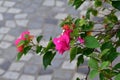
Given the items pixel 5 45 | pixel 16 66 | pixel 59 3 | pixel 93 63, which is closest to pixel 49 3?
pixel 59 3

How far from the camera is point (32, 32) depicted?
450 centimetres

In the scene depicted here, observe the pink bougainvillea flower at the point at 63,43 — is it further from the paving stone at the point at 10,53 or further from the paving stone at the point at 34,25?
the paving stone at the point at 34,25

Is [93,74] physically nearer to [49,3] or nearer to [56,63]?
[56,63]

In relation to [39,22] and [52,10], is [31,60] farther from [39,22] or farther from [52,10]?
[52,10]

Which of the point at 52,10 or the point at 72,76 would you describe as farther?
the point at 52,10

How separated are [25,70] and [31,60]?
0.19 m

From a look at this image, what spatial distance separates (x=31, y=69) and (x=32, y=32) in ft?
2.73

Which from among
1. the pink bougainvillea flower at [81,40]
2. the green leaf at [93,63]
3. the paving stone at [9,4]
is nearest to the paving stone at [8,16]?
the paving stone at [9,4]

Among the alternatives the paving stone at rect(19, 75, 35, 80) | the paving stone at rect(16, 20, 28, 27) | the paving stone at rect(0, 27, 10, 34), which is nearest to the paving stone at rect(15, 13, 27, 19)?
the paving stone at rect(16, 20, 28, 27)

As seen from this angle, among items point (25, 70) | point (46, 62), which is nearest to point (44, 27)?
point (25, 70)

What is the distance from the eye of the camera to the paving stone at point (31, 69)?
12.3ft

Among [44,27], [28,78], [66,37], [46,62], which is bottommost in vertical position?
[28,78]

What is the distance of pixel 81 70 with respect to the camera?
3.69m

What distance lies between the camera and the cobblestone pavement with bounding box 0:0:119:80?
370 cm
